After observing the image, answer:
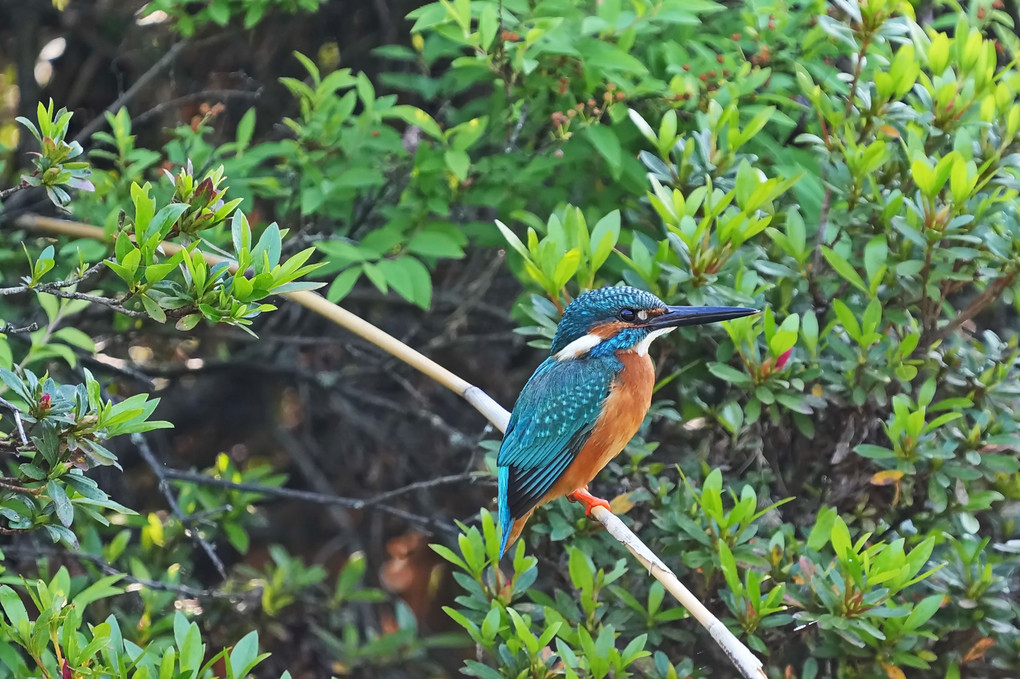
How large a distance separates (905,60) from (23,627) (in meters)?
2.36

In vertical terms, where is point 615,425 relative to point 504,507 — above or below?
above

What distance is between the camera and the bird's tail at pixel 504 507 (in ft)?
8.07

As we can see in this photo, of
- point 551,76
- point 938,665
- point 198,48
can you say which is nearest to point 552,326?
point 551,76

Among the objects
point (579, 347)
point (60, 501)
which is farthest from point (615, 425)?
point (60, 501)

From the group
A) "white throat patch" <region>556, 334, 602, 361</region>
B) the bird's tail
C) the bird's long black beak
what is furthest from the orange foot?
the bird's long black beak

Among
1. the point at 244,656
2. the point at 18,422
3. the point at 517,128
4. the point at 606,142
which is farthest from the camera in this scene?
the point at 517,128

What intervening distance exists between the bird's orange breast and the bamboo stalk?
0.11m

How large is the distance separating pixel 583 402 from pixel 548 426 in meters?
0.12

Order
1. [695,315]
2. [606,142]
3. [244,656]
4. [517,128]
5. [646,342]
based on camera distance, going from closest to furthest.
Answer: [244,656] < [695,315] < [646,342] < [606,142] < [517,128]

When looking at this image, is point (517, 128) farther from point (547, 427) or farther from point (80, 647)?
point (80, 647)

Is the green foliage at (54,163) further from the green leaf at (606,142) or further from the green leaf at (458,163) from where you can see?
the green leaf at (606,142)

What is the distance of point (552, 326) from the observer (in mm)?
2672

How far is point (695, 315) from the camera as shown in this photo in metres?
2.37

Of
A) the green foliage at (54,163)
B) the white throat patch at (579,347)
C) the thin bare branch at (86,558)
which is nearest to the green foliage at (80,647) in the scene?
the thin bare branch at (86,558)
